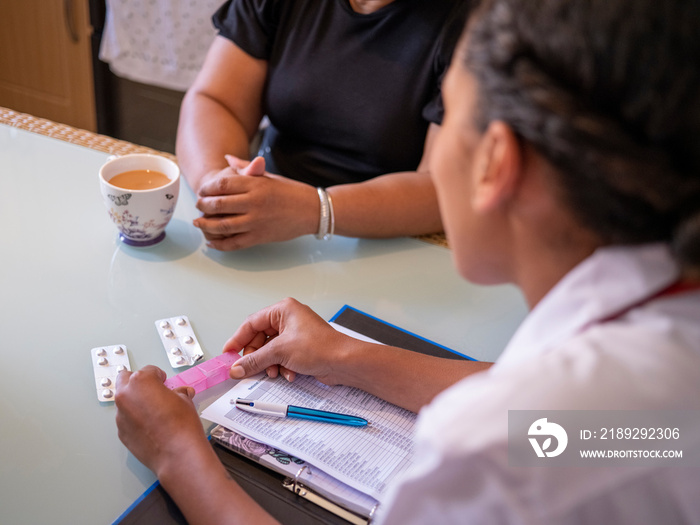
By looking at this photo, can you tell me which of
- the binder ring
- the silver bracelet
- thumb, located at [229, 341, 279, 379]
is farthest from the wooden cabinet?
the binder ring

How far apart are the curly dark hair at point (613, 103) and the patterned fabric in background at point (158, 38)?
2343mm

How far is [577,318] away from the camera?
1.41 feet

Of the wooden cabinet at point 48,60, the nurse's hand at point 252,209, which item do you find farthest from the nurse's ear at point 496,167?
the wooden cabinet at point 48,60

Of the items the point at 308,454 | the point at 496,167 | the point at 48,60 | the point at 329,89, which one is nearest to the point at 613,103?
the point at 496,167

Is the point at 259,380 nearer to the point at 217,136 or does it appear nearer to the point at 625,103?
the point at 625,103

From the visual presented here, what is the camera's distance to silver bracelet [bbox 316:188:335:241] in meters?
1.04

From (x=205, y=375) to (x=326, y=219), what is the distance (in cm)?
40

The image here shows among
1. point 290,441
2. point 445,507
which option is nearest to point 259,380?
point 290,441

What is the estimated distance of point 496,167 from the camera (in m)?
0.42

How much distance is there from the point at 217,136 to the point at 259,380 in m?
0.66

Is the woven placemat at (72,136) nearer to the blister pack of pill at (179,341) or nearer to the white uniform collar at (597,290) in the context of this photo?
the blister pack of pill at (179,341)

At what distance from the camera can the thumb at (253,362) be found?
741 millimetres

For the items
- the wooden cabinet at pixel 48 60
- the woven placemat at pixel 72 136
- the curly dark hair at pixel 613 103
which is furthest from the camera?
the wooden cabinet at pixel 48 60

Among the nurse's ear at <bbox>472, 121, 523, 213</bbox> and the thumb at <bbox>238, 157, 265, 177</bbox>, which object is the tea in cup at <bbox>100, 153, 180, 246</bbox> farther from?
the nurse's ear at <bbox>472, 121, 523, 213</bbox>
